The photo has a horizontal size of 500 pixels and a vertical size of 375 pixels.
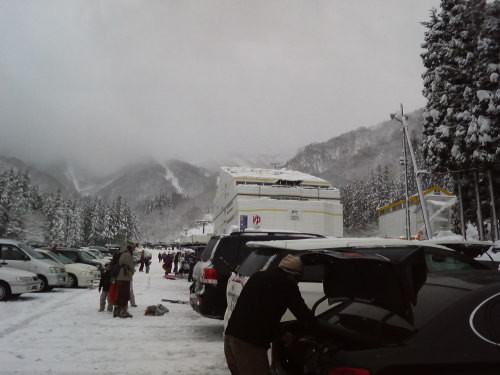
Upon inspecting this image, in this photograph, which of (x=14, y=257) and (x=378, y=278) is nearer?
(x=378, y=278)

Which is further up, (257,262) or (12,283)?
(257,262)

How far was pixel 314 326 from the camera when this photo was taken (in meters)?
3.50

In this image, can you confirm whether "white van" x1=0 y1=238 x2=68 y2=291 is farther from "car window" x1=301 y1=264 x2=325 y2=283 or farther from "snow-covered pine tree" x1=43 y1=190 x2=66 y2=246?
"snow-covered pine tree" x1=43 y1=190 x2=66 y2=246

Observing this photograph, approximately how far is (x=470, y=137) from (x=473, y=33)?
324 inches

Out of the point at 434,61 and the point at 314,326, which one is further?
the point at 434,61

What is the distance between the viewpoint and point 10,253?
16.9m

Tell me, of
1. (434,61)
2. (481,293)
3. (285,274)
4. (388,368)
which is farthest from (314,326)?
(434,61)

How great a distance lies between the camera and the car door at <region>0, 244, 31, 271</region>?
54.8 feet

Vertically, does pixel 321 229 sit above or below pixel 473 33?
below

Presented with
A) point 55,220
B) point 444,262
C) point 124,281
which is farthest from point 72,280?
point 55,220

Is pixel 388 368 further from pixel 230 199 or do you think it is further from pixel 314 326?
pixel 230 199

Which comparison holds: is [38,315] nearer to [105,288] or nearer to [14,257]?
[105,288]

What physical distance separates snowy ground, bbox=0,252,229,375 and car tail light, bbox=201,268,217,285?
1149 millimetres

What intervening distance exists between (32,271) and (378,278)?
16.6 m
